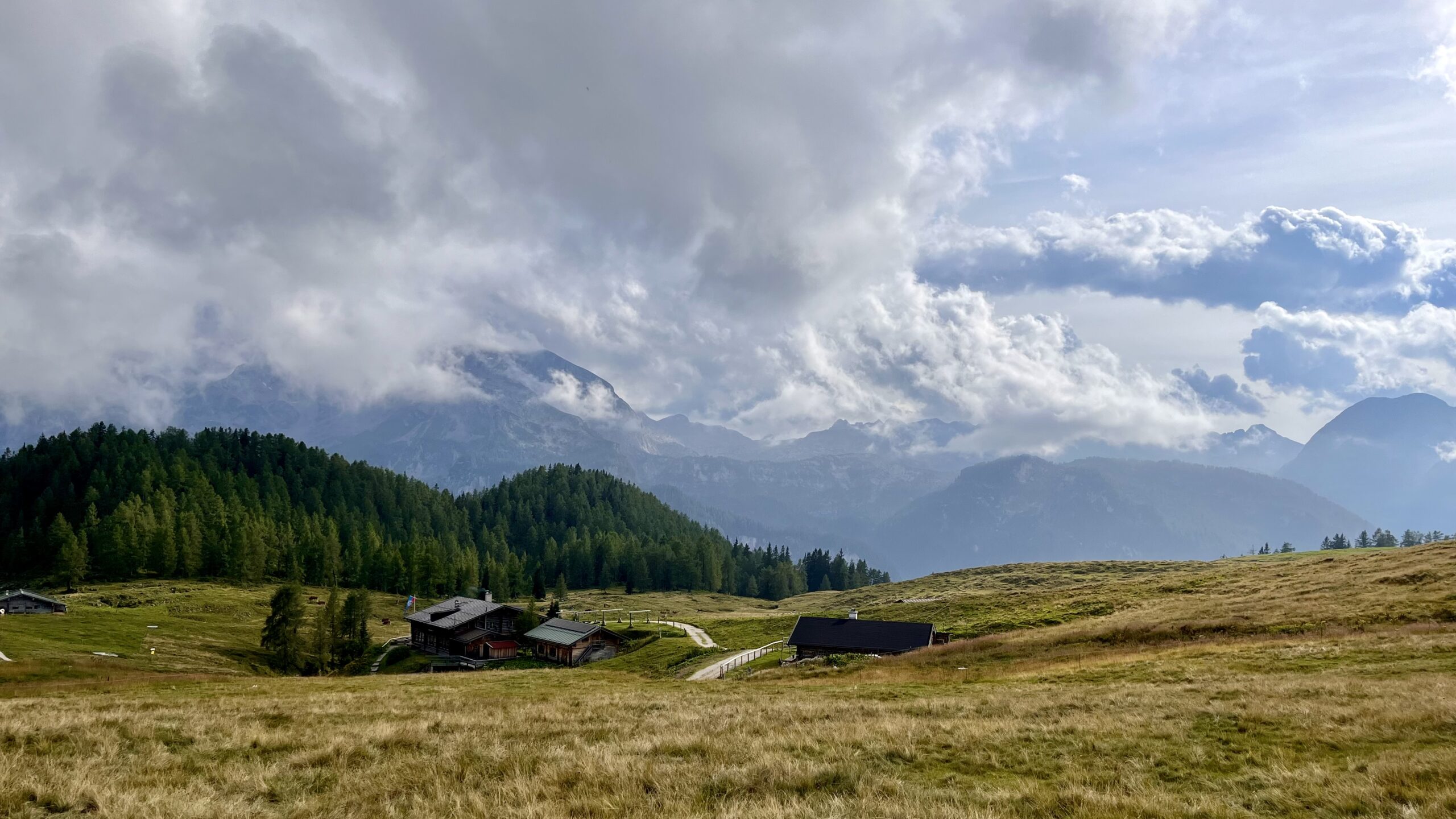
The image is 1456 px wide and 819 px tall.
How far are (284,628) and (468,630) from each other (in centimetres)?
2505

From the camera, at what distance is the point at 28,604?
96.2 metres

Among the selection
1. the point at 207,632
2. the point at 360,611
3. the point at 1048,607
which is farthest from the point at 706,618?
the point at 207,632

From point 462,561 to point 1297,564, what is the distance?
515 feet

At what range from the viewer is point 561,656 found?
95.8 m

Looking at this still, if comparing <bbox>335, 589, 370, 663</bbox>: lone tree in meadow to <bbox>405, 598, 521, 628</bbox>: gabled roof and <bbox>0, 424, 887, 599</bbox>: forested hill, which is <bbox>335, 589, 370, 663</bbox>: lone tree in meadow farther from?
<bbox>0, 424, 887, 599</bbox>: forested hill

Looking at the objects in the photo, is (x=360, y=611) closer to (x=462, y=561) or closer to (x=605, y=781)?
(x=462, y=561)

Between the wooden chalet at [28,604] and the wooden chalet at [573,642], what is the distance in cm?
6161

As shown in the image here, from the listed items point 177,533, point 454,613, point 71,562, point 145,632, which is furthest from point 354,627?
point 177,533

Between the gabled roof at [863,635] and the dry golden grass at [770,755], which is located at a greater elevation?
the dry golden grass at [770,755]

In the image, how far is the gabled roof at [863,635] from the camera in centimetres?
7106

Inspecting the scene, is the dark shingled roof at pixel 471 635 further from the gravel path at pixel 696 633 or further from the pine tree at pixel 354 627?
the gravel path at pixel 696 633

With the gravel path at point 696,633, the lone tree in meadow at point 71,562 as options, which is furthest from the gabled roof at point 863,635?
the lone tree in meadow at point 71,562

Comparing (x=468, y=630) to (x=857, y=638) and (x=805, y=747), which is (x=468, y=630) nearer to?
(x=857, y=638)

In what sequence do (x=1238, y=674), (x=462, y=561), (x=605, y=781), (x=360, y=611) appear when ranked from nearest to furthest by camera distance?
(x=605, y=781)
(x=1238, y=674)
(x=360, y=611)
(x=462, y=561)
